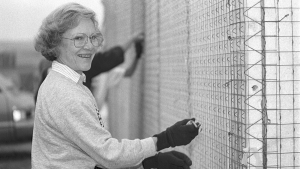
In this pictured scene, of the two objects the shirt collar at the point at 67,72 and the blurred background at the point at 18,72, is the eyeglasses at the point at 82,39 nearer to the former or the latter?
the shirt collar at the point at 67,72

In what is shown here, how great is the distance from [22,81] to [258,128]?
5713mm

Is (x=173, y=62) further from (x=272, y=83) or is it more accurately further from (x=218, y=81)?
(x=272, y=83)

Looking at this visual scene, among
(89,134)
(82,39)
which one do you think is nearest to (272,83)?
(89,134)

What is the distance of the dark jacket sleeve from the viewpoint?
3.32 m

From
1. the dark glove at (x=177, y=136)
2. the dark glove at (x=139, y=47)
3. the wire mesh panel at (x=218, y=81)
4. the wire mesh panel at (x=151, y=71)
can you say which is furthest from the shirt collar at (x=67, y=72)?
the dark glove at (x=139, y=47)

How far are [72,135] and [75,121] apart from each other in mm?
64

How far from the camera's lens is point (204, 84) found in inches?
78.2

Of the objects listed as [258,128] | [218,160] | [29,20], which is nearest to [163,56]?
[218,160]

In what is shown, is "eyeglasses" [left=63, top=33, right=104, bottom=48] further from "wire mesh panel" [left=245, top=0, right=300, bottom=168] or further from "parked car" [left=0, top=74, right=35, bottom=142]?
"parked car" [left=0, top=74, right=35, bottom=142]

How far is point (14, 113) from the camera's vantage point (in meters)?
5.41

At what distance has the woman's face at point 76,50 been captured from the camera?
1.85 metres

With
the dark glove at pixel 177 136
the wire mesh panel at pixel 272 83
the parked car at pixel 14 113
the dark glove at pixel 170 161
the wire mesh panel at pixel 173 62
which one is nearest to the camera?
the wire mesh panel at pixel 272 83

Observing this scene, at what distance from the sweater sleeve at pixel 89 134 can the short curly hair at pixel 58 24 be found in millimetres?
322

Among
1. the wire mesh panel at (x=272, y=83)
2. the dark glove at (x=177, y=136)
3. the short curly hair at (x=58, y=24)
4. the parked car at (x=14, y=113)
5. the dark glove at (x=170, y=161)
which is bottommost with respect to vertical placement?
the parked car at (x=14, y=113)
